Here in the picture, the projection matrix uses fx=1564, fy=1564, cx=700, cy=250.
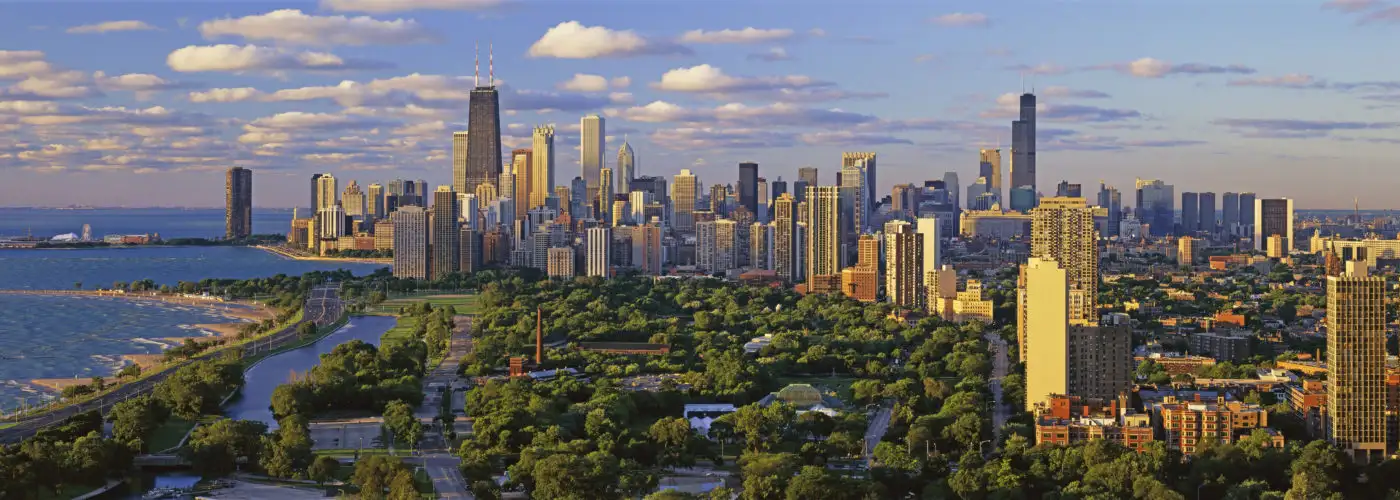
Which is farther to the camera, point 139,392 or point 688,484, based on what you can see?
point 139,392

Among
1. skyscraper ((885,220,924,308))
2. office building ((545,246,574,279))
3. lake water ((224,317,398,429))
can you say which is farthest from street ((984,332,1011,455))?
office building ((545,246,574,279))

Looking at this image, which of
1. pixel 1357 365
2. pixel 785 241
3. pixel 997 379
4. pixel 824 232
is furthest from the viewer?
pixel 785 241

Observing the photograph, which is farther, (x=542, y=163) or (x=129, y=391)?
(x=542, y=163)

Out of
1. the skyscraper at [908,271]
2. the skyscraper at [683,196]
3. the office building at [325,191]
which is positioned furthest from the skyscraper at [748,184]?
the skyscraper at [908,271]

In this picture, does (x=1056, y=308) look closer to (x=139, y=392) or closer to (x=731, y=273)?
(x=139, y=392)

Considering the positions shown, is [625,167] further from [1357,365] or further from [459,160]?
[1357,365]

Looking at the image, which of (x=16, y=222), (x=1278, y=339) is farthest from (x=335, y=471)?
(x=16, y=222)

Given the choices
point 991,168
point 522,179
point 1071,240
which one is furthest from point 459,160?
point 1071,240
